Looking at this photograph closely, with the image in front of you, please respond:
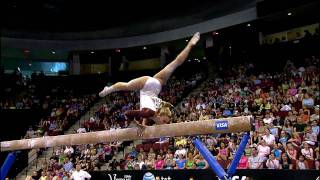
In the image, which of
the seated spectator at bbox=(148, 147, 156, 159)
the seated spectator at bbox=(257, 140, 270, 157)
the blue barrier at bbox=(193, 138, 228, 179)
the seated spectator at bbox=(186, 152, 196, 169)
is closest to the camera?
the blue barrier at bbox=(193, 138, 228, 179)

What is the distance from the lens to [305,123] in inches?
455

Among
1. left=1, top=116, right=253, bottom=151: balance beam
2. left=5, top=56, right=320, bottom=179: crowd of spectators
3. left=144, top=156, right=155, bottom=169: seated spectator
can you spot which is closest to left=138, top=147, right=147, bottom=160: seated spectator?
left=5, top=56, right=320, bottom=179: crowd of spectators

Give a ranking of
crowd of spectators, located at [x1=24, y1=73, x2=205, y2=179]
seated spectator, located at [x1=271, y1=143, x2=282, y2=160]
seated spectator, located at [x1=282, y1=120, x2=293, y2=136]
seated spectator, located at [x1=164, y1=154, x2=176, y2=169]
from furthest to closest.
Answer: crowd of spectators, located at [x1=24, y1=73, x2=205, y2=179], seated spectator, located at [x1=164, y1=154, x2=176, y2=169], seated spectator, located at [x1=282, y1=120, x2=293, y2=136], seated spectator, located at [x1=271, y1=143, x2=282, y2=160]

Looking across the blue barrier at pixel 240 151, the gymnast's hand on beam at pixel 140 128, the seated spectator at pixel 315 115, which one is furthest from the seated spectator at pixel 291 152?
the gymnast's hand on beam at pixel 140 128

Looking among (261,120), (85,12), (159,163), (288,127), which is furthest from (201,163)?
(85,12)

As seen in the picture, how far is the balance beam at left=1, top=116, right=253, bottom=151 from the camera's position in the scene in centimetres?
599

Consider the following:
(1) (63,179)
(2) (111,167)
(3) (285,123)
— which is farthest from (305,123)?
(1) (63,179)

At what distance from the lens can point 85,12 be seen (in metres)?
23.5

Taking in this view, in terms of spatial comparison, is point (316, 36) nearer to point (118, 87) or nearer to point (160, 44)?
point (160, 44)

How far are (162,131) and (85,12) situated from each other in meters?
18.1

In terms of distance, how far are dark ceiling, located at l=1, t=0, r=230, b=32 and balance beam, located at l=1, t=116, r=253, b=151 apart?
14750 millimetres

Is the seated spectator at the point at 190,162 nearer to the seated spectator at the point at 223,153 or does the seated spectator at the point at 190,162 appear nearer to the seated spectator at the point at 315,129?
the seated spectator at the point at 223,153

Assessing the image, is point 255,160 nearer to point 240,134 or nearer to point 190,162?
point 240,134

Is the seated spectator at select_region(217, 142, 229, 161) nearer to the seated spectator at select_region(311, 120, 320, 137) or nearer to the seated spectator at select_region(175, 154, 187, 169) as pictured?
the seated spectator at select_region(175, 154, 187, 169)
